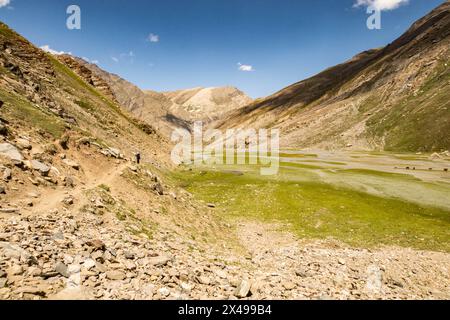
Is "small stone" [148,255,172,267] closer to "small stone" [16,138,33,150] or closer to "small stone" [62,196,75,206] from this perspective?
"small stone" [62,196,75,206]

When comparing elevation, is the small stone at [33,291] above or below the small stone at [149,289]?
above

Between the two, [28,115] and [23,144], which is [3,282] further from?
[28,115]

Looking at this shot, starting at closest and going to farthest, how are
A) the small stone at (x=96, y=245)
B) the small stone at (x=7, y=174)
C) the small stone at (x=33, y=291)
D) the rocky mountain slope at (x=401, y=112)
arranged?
the small stone at (x=33, y=291), the small stone at (x=96, y=245), the small stone at (x=7, y=174), the rocky mountain slope at (x=401, y=112)

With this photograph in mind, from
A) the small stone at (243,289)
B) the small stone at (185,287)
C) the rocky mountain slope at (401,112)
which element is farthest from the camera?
the rocky mountain slope at (401,112)

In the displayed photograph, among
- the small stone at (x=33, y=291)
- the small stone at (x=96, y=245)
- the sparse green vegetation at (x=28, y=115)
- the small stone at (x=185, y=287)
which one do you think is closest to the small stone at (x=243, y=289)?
the small stone at (x=185, y=287)

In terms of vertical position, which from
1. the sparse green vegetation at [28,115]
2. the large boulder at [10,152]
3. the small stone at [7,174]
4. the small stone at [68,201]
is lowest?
the small stone at [68,201]

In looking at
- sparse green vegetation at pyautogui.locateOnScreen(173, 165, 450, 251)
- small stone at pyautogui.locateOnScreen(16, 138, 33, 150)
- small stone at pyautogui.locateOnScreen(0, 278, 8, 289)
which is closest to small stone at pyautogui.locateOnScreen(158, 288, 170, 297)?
small stone at pyautogui.locateOnScreen(0, 278, 8, 289)

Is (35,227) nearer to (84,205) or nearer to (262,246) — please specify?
(84,205)

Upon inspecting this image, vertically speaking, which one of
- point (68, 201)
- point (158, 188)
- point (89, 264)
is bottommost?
point (89, 264)

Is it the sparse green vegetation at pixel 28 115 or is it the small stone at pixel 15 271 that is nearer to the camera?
the small stone at pixel 15 271

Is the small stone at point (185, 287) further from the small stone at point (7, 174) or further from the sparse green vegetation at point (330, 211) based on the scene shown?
the sparse green vegetation at point (330, 211)

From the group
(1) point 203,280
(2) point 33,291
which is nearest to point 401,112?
(1) point 203,280

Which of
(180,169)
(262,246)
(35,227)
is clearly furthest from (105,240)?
(180,169)

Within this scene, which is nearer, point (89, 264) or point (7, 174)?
point (89, 264)
